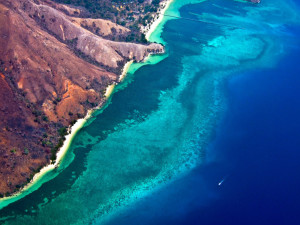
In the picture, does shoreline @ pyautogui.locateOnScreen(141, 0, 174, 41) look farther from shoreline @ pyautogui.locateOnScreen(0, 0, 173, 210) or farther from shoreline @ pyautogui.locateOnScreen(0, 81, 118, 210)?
shoreline @ pyautogui.locateOnScreen(0, 81, 118, 210)

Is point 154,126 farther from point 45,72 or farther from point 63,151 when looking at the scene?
point 45,72

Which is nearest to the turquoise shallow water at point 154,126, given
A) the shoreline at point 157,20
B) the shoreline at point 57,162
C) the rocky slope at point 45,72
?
the shoreline at point 57,162

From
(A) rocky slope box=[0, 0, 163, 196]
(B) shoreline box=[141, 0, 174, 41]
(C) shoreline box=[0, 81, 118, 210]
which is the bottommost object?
(C) shoreline box=[0, 81, 118, 210]

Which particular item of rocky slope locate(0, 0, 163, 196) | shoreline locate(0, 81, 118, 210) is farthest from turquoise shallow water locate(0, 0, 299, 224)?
rocky slope locate(0, 0, 163, 196)

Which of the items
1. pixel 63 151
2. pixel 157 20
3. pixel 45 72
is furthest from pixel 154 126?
pixel 157 20

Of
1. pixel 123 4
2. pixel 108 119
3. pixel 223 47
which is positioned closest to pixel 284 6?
pixel 223 47

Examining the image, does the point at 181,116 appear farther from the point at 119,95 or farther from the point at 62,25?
the point at 62,25
